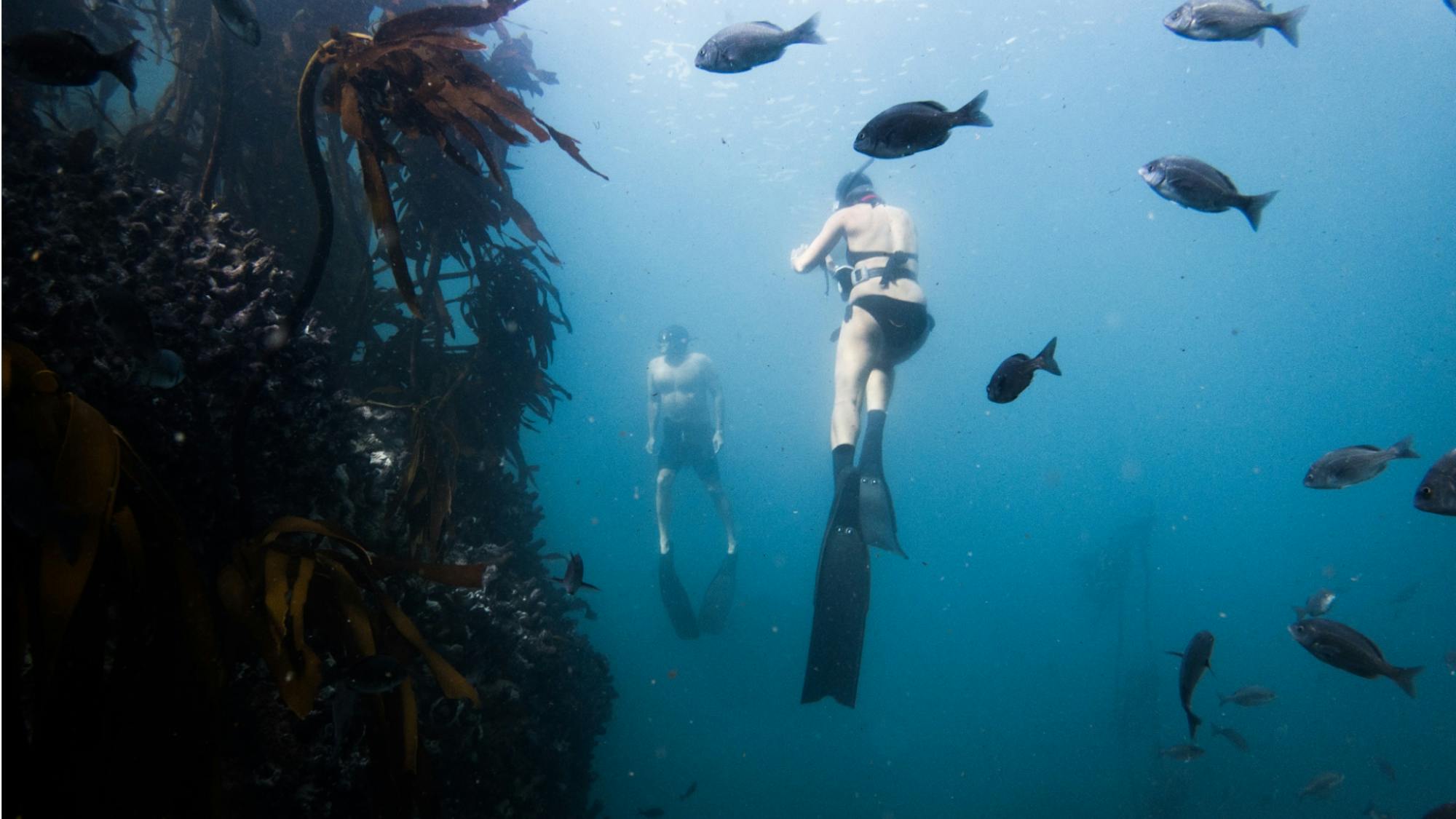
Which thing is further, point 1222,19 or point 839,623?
point 839,623

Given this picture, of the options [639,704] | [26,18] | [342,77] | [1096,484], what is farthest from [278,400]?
[1096,484]

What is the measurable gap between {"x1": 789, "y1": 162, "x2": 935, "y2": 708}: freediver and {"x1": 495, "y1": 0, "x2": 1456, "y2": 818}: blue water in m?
9.09

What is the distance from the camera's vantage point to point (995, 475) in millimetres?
91812

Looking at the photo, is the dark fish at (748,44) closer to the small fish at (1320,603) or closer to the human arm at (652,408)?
the small fish at (1320,603)

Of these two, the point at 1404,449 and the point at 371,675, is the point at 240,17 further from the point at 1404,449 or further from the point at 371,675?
the point at 1404,449

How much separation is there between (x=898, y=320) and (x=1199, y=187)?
9.08 feet

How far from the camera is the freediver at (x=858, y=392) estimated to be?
4484 millimetres

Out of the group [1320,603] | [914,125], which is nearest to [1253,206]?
[914,125]

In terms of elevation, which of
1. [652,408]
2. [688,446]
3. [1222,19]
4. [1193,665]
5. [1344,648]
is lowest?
[1344,648]

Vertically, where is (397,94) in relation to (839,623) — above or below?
above

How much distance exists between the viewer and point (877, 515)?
16.3 feet

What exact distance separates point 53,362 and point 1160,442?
121 meters

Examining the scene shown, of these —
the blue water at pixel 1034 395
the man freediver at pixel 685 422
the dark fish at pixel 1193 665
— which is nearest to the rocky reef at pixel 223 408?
the dark fish at pixel 1193 665

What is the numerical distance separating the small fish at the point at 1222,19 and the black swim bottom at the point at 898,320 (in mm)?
2837
